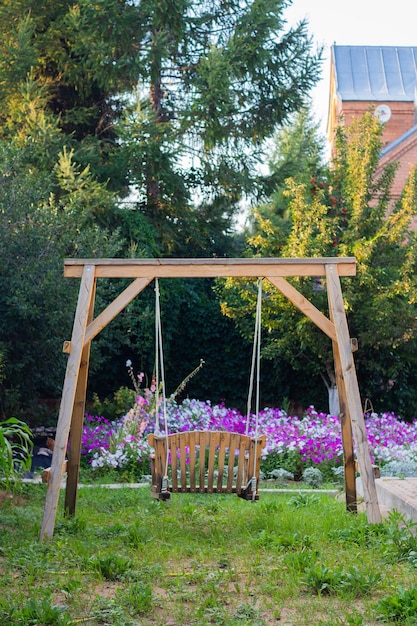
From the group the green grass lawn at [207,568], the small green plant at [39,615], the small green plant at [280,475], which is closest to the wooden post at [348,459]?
the green grass lawn at [207,568]

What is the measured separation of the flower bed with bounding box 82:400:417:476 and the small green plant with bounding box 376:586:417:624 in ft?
16.2

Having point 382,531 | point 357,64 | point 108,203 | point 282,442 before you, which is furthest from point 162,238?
point 357,64

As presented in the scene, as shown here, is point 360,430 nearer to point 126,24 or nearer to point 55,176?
point 55,176

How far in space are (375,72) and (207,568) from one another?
30.2 metres

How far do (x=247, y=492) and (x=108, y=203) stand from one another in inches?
351

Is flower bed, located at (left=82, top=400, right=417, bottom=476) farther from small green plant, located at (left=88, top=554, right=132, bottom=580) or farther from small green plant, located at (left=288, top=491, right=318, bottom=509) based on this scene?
small green plant, located at (left=88, top=554, right=132, bottom=580)

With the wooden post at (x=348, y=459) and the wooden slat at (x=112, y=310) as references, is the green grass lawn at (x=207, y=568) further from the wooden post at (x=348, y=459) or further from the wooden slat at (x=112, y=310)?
the wooden slat at (x=112, y=310)

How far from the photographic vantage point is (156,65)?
15484mm

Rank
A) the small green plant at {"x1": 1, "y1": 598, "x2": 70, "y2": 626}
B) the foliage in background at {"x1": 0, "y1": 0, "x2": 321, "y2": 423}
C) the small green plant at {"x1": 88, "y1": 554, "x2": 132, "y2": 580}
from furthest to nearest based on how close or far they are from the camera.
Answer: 1. the foliage in background at {"x1": 0, "y1": 0, "x2": 321, "y2": 423}
2. the small green plant at {"x1": 88, "y1": 554, "x2": 132, "y2": 580}
3. the small green plant at {"x1": 1, "y1": 598, "x2": 70, "y2": 626}

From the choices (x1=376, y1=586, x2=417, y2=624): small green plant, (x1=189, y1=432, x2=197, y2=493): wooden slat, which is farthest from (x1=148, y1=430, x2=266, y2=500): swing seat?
(x1=376, y1=586, x2=417, y2=624): small green plant

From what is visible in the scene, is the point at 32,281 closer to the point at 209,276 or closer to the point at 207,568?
the point at 209,276

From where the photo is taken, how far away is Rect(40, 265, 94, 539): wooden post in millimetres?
5664

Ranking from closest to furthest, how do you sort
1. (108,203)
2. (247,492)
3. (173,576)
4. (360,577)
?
(360,577) → (173,576) → (247,492) → (108,203)

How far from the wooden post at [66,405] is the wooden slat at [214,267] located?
0.79ft
